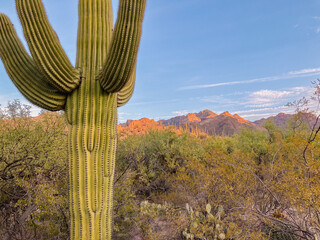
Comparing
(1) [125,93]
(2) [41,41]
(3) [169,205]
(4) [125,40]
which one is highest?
(2) [41,41]

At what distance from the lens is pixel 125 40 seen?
285 cm

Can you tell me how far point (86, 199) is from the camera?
3188mm

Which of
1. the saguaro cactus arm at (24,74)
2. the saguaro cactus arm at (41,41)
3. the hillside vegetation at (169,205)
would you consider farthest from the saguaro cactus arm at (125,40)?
the hillside vegetation at (169,205)

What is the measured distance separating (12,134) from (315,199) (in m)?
7.50

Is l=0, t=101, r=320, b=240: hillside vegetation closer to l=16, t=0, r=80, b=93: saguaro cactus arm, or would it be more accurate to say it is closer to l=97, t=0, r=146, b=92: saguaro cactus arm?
l=16, t=0, r=80, b=93: saguaro cactus arm

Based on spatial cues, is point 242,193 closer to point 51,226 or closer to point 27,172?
point 51,226

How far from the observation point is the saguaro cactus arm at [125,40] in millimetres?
2793

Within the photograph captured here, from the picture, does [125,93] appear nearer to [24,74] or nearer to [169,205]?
[24,74]

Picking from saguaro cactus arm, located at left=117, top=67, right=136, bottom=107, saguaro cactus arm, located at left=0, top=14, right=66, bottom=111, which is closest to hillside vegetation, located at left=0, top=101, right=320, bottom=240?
saguaro cactus arm, located at left=0, top=14, right=66, bottom=111

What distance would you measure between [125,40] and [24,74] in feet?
5.82

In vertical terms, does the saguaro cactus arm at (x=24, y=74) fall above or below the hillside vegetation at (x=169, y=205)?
above

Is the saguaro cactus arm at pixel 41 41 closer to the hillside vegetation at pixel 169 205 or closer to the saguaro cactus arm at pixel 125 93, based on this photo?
the saguaro cactus arm at pixel 125 93

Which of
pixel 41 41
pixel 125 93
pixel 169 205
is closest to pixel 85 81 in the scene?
pixel 41 41

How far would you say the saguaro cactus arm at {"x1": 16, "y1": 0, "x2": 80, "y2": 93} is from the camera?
119 inches
